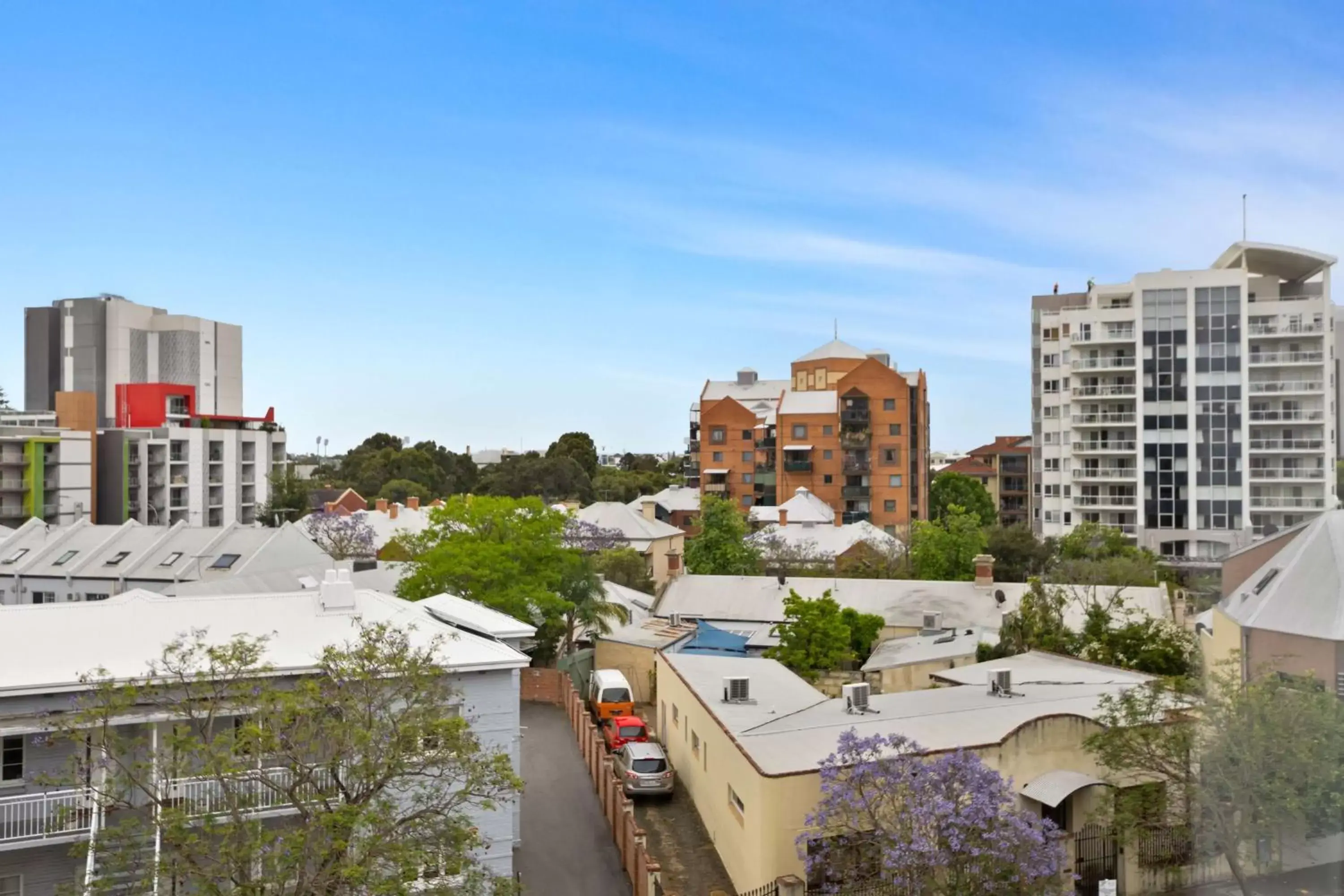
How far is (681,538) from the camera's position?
20688 mm


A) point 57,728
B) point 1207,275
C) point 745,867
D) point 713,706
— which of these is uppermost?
point 1207,275

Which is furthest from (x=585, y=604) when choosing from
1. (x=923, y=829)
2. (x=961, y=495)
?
(x=961, y=495)

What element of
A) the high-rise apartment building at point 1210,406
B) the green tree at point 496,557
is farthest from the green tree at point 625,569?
the high-rise apartment building at point 1210,406

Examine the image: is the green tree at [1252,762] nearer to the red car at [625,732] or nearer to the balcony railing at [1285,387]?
the balcony railing at [1285,387]

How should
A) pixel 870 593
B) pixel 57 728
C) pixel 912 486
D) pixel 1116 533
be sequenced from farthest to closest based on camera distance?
pixel 912 486, pixel 870 593, pixel 1116 533, pixel 57 728

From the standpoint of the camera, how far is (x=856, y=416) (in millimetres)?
24797

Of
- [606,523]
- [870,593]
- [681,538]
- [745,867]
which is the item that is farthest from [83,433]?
[745,867]

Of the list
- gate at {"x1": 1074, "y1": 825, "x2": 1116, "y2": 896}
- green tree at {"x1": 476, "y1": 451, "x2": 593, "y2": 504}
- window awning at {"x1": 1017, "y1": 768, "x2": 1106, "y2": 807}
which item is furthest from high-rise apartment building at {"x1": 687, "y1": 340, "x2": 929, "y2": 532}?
gate at {"x1": 1074, "y1": 825, "x2": 1116, "y2": 896}

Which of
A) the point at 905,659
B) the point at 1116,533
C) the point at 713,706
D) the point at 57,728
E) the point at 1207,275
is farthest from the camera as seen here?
the point at 1116,533

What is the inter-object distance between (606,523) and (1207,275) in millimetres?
16784

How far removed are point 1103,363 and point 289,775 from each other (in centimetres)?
999

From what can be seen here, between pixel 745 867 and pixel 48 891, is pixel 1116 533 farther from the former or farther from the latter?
pixel 48 891

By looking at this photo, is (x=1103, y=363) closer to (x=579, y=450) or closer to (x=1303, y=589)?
(x=1303, y=589)

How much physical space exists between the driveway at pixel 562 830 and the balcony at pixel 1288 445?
12.2ft
